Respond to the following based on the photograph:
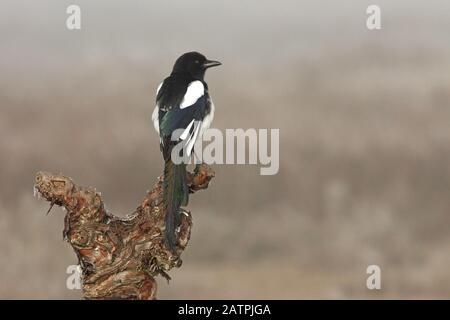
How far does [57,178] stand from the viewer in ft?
16.2

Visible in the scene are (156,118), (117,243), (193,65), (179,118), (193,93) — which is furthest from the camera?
(193,65)

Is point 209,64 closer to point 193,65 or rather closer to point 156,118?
point 193,65

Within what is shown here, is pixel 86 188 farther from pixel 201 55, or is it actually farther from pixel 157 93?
pixel 201 55

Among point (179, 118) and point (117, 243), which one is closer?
point (117, 243)

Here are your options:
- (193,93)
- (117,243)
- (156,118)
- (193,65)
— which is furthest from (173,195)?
(193,65)

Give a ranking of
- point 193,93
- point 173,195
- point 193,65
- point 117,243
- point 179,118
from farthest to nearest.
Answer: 1. point 193,65
2. point 193,93
3. point 179,118
4. point 117,243
5. point 173,195

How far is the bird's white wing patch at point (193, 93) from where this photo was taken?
532cm

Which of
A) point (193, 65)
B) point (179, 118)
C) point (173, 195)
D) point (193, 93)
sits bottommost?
point (173, 195)

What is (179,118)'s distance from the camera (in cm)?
518

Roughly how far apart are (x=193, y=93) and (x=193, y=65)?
1.54ft

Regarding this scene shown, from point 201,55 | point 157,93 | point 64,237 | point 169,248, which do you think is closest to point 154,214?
point 169,248

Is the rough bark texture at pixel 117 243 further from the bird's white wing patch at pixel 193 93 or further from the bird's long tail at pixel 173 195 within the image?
the bird's white wing patch at pixel 193 93

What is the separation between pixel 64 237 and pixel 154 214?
683 mm
